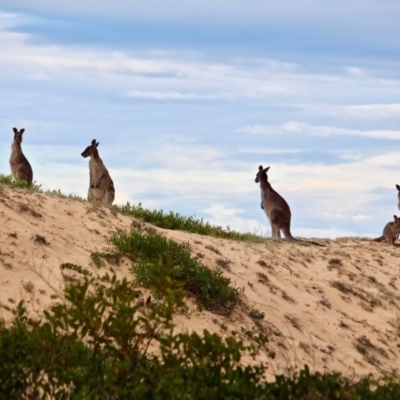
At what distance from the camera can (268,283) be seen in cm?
1440

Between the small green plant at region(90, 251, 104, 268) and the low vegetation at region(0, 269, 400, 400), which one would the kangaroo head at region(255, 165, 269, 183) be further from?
the low vegetation at region(0, 269, 400, 400)

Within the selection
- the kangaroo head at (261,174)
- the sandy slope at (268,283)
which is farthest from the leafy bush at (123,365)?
the kangaroo head at (261,174)

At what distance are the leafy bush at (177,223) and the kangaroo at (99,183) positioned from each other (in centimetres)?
319

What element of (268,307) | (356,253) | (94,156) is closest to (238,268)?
(268,307)

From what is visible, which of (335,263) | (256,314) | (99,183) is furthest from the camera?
(99,183)

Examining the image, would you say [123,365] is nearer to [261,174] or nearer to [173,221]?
[173,221]

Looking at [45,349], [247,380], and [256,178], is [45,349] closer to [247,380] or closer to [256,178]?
[247,380]

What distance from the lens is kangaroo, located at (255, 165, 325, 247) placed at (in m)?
20.7

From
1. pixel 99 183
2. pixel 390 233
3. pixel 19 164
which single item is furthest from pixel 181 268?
pixel 390 233

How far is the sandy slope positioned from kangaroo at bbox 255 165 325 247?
2821 millimetres

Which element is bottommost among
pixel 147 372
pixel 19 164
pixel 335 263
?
pixel 147 372

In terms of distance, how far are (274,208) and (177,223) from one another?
184 inches

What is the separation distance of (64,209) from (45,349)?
8.61m

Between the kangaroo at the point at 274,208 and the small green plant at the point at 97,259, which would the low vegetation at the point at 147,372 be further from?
the kangaroo at the point at 274,208
